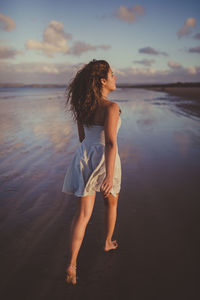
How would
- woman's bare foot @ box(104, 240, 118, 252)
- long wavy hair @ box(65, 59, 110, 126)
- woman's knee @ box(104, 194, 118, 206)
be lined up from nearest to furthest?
long wavy hair @ box(65, 59, 110, 126) → woman's knee @ box(104, 194, 118, 206) → woman's bare foot @ box(104, 240, 118, 252)

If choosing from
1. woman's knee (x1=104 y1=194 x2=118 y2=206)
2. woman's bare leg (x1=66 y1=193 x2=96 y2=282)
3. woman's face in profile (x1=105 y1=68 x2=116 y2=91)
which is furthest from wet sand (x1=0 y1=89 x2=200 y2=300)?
woman's face in profile (x1=105 y1=68 x2=116 y2=91)

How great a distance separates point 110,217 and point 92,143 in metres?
0.84

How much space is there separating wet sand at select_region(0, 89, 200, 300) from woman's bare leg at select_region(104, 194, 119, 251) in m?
0.09

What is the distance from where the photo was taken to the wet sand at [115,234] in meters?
1.94

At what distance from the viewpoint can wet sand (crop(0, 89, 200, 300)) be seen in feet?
6.37

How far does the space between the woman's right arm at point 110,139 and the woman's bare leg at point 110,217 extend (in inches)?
14.2

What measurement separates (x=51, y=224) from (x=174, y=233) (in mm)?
1527

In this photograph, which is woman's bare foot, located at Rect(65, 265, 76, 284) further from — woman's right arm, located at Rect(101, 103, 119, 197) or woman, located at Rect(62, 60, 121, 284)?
woman's right arm, located at Rect(101, 103, 119, 197)

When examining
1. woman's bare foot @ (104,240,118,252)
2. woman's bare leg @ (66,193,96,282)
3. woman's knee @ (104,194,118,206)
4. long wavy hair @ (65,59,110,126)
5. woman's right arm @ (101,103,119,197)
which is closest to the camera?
woman's right arm @ (101,103,119,197)

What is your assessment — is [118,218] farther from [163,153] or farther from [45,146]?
[45,146]

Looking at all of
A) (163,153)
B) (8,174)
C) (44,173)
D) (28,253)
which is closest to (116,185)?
(28,253)

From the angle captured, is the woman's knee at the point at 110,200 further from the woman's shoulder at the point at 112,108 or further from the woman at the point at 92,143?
the woman's shoulder at the point at 112,108

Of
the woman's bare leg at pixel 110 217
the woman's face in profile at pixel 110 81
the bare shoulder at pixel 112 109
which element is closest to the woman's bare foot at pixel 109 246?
the woman's bare leg at pixel 110 217

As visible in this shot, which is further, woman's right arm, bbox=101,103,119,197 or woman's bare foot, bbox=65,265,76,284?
woman's bare foot, bbox=65,265,76,284
